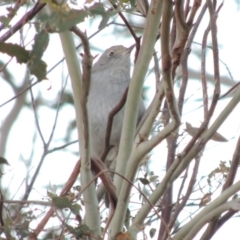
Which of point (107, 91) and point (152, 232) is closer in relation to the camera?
point (152, 232)

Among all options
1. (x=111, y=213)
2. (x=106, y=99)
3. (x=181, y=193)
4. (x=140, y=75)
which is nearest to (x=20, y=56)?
(x=140, y=75)

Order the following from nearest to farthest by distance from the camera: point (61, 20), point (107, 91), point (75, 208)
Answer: point (61, 20) → point (75, 208) → point (107, 91)

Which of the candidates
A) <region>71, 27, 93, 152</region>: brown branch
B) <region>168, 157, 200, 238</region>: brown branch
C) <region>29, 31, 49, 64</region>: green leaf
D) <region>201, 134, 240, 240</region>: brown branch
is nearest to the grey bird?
<region>168, 157, 200, 238</region>: brown branch

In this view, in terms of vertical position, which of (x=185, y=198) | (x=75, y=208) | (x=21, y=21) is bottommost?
(x=75, y=208)

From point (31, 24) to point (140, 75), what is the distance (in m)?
0.45

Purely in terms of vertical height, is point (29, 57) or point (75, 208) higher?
point (29, 57)

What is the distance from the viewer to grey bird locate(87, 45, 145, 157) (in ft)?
12.8

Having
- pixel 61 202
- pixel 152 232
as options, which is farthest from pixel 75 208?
pixel 152 232

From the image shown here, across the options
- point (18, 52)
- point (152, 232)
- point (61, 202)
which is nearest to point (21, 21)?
point (18, 52)

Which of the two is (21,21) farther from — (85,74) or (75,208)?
(75,208)

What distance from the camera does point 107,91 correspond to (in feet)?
13.9

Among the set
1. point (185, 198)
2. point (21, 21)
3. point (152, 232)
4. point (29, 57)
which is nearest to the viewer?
point (29, 57)

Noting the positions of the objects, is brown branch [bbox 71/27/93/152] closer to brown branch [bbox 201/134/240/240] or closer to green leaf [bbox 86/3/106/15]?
green leaf [bbox 86/3/106/15]

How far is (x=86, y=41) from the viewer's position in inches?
63.5
